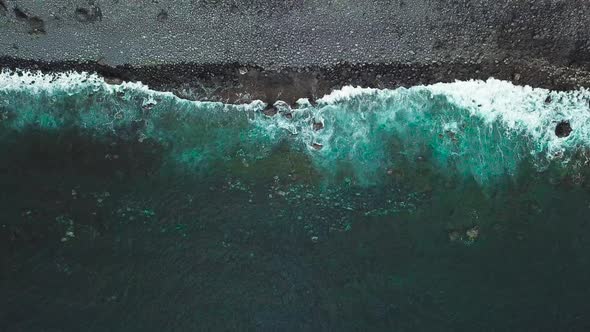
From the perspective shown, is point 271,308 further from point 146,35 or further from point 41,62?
point 41,62

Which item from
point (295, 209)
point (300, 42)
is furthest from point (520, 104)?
point (295, 209)

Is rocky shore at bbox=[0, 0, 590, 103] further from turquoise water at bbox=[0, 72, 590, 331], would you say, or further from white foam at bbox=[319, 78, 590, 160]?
turquoise water at bbox=[0, 72, 590, 331]

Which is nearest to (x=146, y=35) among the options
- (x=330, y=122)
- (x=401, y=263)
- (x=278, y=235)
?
(x=330, y=122)

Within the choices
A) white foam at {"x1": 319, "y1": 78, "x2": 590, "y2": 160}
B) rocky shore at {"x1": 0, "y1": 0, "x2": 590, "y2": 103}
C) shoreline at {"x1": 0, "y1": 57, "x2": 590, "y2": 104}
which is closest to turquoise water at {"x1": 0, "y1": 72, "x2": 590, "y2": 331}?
white foam at {"x1": 319, "y1": 78, "x2": 590, "y2": 160}

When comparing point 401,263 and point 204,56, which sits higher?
point 204,56

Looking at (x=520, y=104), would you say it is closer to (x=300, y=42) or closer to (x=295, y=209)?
(x=300, y=42)
